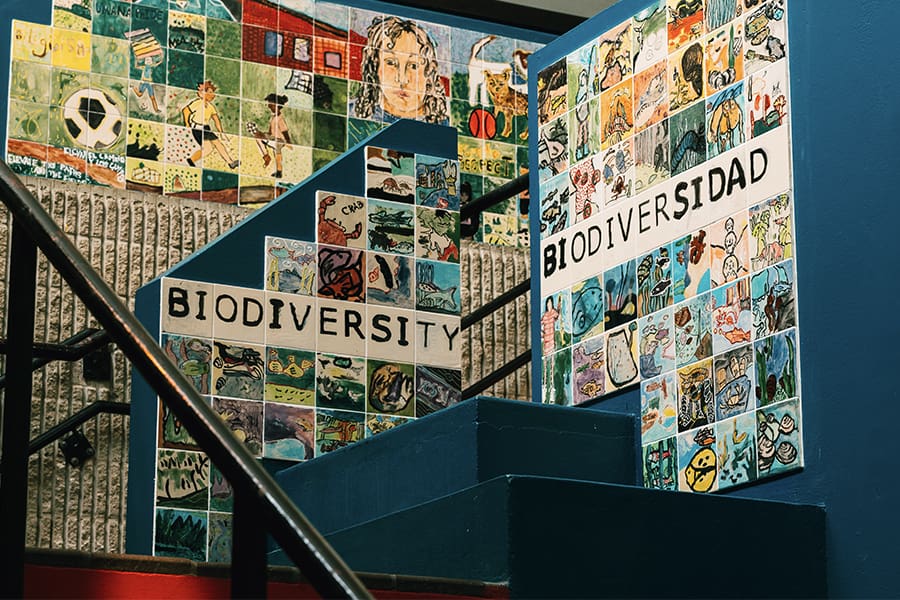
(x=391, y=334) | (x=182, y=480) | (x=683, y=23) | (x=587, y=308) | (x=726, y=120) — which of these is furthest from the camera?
(x=391, y=334)

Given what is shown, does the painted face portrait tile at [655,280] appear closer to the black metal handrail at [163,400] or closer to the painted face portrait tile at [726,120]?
the painted face portrait tile at [726,120]

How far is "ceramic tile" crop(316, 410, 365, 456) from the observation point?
5496mm

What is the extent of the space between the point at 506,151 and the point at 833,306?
11.6 ft

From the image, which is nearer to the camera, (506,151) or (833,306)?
(833,306)

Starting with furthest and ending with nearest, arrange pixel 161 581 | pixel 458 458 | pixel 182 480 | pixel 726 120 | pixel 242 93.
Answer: pixel 242 93, pixel 182 480, pixel 726 120, pixel 458 458, pixel 161 581

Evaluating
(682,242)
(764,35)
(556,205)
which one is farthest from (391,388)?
(764,35)

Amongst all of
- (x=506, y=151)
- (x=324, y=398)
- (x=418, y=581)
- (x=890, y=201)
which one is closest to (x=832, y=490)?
(x=890, y=201)

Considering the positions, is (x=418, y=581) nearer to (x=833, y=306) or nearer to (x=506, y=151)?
(x=833, y=306)

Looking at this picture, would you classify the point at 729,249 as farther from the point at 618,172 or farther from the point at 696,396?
the point at 618,172

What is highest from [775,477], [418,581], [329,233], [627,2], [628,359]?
[627,2]

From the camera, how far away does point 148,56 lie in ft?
23.8

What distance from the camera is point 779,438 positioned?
4590 mm

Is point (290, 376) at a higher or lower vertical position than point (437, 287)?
lower

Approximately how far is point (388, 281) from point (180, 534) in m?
1.05
